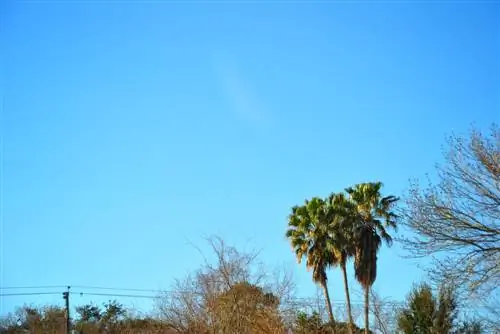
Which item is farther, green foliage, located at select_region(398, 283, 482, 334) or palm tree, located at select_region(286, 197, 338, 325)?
palm tree, located at select_region(286, 197, 338, 325)

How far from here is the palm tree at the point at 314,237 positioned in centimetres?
3259

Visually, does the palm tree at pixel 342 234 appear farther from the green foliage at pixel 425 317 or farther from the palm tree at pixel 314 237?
the green foliage at pixel 425 317

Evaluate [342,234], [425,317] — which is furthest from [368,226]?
[425,317]

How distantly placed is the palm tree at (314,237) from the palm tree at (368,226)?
143cm

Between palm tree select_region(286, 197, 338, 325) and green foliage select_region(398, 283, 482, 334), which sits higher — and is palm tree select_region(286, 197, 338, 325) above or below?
above

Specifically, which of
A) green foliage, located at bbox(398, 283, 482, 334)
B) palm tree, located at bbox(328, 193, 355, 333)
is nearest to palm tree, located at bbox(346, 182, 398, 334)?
palm tree, located at bbox(328, 193, 355, 333)

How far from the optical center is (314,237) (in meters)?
33.1

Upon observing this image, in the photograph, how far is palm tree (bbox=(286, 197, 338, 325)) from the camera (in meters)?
32.6

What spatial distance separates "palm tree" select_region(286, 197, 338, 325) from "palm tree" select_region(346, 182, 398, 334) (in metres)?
1.43


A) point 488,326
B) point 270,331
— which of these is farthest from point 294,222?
point 488,326

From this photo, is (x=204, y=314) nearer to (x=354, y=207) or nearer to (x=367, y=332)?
(x=367, y=332)

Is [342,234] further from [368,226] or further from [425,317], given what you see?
[425,317]

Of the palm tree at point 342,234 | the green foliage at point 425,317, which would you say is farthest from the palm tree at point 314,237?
the green foliage at point 425,317

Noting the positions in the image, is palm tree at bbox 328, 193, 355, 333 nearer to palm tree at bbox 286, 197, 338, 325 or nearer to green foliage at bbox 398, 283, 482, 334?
palm tree at bbox 286, 197, 338, 325
